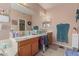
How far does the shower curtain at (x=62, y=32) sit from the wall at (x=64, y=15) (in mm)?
50

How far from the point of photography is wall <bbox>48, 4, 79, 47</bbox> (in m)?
1.65

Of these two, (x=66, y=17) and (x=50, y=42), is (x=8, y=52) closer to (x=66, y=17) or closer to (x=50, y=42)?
(x=50, y=42)

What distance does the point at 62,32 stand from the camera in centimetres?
172

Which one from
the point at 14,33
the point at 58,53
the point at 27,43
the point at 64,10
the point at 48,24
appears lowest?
the point at 58,53

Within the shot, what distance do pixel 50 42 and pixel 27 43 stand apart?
1.27 ft

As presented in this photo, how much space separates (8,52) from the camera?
1.62 m

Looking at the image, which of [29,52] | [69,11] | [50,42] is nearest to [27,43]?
[29,52]

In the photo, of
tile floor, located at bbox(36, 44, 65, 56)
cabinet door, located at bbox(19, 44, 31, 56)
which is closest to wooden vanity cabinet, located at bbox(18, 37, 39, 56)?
cabinet door, located at bbox(19, 44, 31, 56)

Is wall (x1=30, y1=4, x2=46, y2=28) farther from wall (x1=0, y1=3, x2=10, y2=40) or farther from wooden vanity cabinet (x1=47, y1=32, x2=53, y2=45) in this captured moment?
wall (x1=0, y1=3, x2=10, y2=40)

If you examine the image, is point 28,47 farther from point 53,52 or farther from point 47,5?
point 47,5

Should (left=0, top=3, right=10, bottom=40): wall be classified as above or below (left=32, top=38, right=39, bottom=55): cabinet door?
above

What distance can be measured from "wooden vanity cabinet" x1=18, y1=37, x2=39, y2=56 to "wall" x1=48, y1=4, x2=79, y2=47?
395 millimetres

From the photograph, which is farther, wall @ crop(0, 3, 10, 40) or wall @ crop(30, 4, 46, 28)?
wall @ crop(30, 4, 46, 28)

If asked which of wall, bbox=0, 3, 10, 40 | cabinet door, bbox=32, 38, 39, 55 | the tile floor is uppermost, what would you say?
wall, bbox=0, 3, 10, 40
